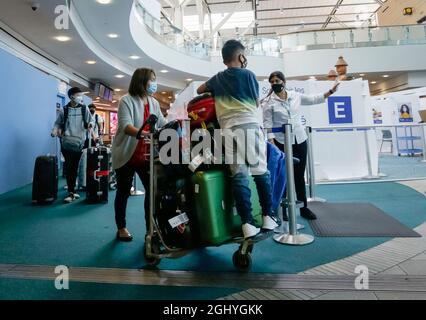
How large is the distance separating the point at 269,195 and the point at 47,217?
105 inches

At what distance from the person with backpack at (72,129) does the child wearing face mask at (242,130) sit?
110 inches

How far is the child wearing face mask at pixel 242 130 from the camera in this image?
5.41ft

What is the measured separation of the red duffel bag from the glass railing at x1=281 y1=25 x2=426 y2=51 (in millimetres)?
12293

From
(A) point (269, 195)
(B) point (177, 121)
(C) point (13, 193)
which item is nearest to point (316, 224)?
(A) point (269, 195)

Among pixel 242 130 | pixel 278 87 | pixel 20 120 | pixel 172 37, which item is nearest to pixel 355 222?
pixel 278 87

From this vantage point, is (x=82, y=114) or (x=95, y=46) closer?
(x=82, y=114)

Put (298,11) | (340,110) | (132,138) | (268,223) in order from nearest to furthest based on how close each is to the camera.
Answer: (268,223) < (132,138) < (340,110) < (298,11)

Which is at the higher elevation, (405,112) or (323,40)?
(323,40)

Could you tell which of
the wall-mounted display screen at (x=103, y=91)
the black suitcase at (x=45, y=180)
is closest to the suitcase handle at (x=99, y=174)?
the black suitcase at (x=45, y=180)

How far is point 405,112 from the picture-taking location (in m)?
9.96

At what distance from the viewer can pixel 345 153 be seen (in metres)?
5.19

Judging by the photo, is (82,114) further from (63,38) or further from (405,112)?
(405,112)

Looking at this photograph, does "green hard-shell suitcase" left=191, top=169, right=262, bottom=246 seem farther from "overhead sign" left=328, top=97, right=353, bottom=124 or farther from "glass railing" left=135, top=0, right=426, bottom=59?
"glass railing" left=135, top=0, right=426, bottom=59

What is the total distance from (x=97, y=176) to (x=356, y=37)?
1317cm
